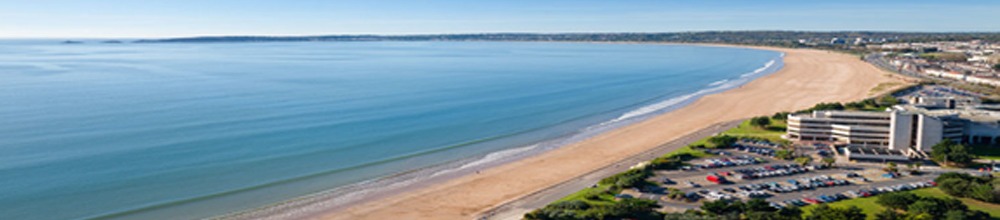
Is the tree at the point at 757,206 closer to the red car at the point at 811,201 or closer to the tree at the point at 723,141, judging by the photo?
the red car at the point at 811,201

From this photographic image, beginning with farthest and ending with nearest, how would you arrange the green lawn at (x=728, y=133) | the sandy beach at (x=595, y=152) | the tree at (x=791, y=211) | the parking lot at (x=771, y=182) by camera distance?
the sandy beach at (x=595, y=152) → the green lawn at (x=728, y=133) → the parking lot at (x=771, y=182) → the tree at (x=791, y=211)

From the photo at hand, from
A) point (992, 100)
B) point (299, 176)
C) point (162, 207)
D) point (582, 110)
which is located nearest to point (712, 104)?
point (582, 110)

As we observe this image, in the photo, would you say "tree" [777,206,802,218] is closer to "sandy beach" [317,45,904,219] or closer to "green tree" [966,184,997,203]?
"green tree" [966,184,997,203]

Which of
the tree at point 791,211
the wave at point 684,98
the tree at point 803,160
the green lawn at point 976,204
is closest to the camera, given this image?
the tree at point 791,211

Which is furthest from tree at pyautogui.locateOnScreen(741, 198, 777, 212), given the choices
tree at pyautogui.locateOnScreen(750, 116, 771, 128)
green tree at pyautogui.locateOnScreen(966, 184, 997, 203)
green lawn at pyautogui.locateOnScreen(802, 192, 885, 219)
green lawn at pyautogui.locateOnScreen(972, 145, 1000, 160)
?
tree at pyautogui.locateOnScreen(750, 116, 771, 128)

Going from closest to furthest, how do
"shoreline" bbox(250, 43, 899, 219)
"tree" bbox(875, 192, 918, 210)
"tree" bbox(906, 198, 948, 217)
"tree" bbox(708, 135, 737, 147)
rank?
1. "tree" bbox(906, 198, 948, 217)
2. "tree" bbox(875, 192, 918, 210)
3. "shoreline" bbox(250, 43, 899, 219)
4. "tree" bbox(708, 135, 737, 147)

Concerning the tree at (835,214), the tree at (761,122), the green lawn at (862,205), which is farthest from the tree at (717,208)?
the tree at (761,122)
